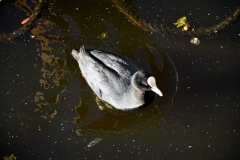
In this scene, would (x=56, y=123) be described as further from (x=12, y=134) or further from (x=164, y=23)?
(x=164, y=23)

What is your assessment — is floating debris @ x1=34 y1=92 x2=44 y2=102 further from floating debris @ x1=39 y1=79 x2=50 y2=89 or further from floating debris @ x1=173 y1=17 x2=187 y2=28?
floating debris @ x1=173 y1=17 x2=187 y2=28

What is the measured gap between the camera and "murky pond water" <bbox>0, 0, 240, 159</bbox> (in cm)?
404

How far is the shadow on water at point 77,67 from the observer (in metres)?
→ 4.10

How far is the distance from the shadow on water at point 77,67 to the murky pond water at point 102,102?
0.01 metres

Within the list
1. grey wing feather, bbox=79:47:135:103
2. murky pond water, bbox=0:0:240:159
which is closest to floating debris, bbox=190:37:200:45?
murky pond water, bbox=0:0:240:159

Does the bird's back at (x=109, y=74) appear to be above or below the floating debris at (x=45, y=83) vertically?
above

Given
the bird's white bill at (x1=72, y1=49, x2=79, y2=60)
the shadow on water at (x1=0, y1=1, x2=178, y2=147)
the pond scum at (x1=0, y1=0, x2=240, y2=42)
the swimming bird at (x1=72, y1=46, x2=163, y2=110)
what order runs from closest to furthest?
1. the swimming bird at (x1=72, y1=46, x2=163, y2=110)
2. the bird's white bill at (x1=72, y1=49, x2=79, y2=60)
3. the shadow on water at (x1=0, y1=1, x2=178, y2=147)
4. the pond scum at (x1=0, y1=0, x2=240, y2=42)

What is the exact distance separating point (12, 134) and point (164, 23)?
2.32 meters

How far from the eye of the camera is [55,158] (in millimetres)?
3967

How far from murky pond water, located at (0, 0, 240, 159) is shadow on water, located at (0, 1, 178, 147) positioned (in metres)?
0.01

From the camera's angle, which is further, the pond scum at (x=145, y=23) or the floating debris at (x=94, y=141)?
the pond scum at (x=145, y=23)

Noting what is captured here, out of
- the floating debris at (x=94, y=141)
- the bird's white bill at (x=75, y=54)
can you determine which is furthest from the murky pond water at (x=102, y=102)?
the bird's white bill at (x=75, y=54)

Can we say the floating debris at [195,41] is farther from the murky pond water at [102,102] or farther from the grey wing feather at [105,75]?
the grey wing feather at [105,75]

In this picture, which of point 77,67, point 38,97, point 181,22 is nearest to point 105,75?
point 77,67
